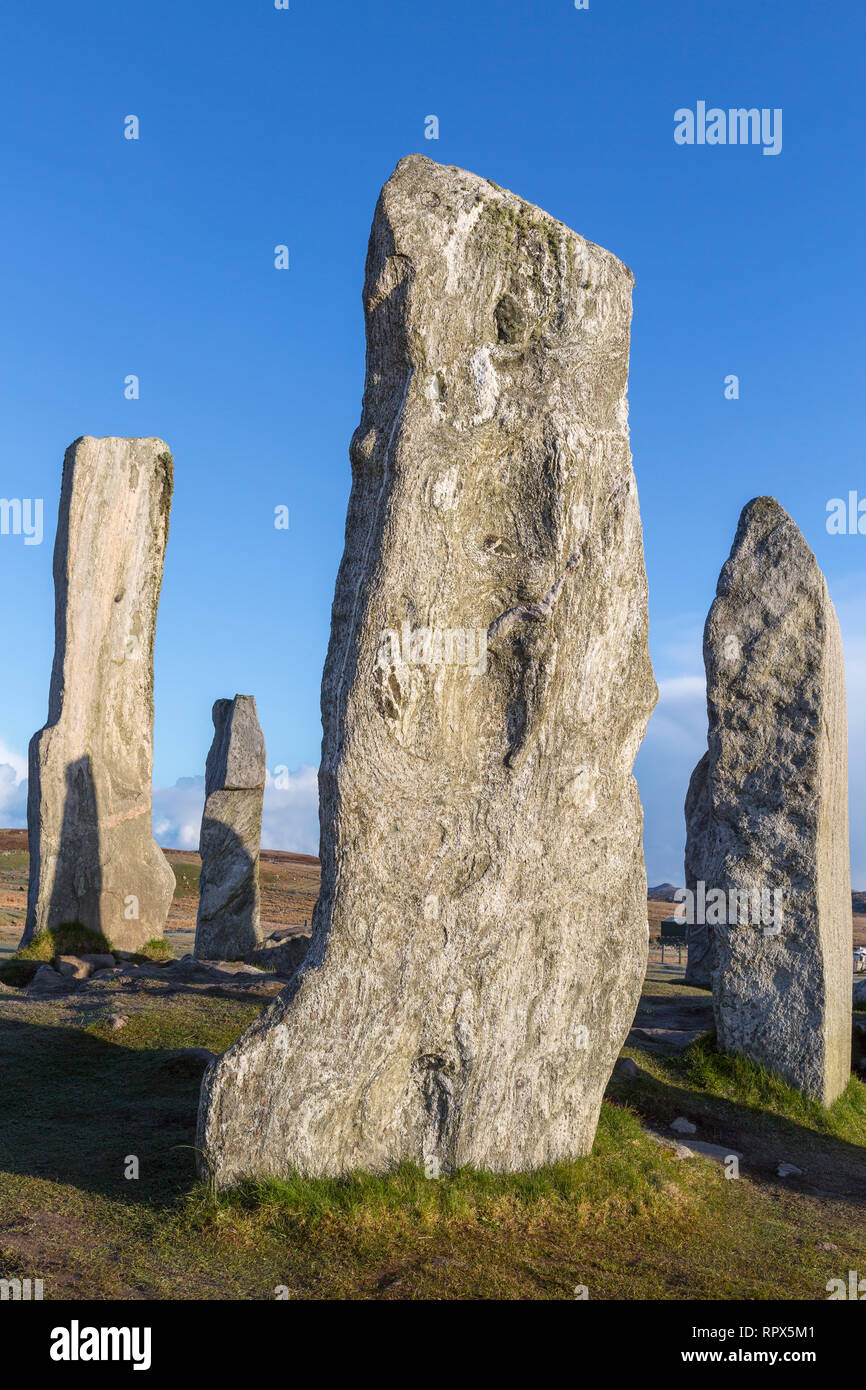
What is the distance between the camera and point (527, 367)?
22.0ft

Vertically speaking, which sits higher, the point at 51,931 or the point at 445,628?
the point at 445,628

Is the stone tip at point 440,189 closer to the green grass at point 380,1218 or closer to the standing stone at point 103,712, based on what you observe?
the green grass at point 380,1218

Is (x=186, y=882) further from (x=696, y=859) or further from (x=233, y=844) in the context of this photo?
(x=696, y=859)

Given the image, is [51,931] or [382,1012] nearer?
[382,1012]

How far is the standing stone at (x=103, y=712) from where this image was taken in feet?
45.6

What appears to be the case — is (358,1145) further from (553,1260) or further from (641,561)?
(641,561)

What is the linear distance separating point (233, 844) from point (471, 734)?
33.9 feet

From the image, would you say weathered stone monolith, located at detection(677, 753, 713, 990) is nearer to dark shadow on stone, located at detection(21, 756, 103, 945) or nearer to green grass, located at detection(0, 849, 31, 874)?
dark shadow on stone, located at detection(21, 756, 103, 945)

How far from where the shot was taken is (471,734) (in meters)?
6.48

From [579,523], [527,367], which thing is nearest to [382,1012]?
[579,523]
